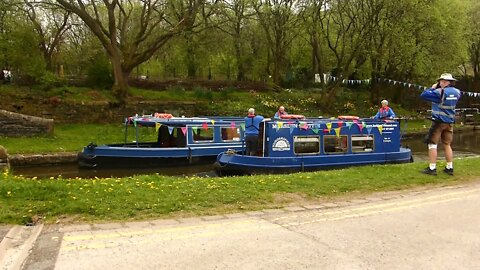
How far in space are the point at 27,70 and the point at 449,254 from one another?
79.1ft

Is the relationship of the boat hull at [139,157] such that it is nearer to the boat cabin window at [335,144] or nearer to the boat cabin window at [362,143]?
the boat cabin window at [335,144]

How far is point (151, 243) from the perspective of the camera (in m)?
4.96

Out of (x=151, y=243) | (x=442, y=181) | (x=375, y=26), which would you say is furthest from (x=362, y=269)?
(x=375, y=26)

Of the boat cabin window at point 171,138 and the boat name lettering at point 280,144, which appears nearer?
the boat name lettering at point 280,144

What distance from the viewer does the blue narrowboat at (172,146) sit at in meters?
16.2

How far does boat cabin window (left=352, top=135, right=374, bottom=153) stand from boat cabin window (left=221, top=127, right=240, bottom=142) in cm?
459

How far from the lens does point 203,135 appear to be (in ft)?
57.8

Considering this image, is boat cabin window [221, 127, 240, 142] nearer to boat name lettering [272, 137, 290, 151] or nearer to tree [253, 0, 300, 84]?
boat name lettering [272, 137, 290, 151]

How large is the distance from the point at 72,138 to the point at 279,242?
55.7 feet

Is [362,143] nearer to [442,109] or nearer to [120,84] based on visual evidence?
[442,109]

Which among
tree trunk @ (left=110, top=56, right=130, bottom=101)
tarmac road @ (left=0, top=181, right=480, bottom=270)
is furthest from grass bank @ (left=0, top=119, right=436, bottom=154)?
tarmac road @ (left=0, top=181, right=480, bottom=270)

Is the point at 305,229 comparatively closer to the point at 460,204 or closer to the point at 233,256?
the point at 233,256

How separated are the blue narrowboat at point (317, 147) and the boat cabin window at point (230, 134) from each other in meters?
2.80

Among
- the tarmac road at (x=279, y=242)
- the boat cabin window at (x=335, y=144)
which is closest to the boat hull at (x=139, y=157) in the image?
the boat cabin window at (x=335, y=144)
